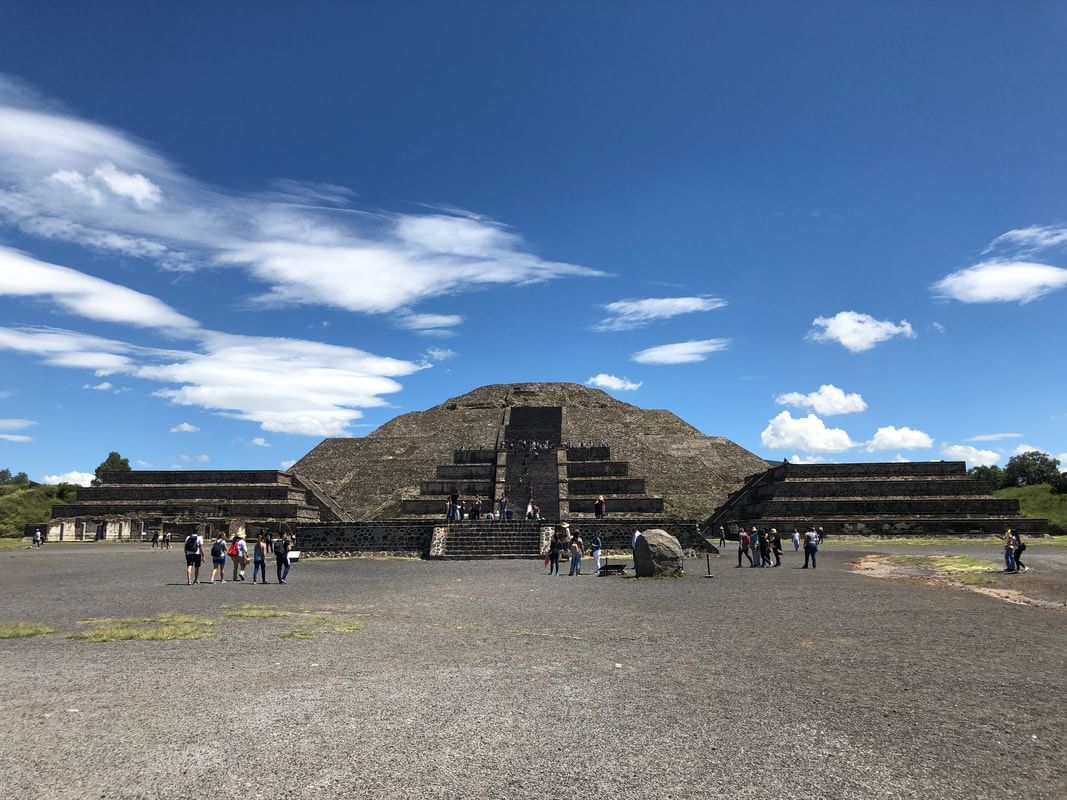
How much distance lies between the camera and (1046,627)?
10.4m

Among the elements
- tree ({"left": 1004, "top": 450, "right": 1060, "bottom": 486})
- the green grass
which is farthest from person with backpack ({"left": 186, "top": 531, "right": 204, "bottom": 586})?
tree ({"left": 1004, "top": 450, "right": 1060, "bottom": 486})

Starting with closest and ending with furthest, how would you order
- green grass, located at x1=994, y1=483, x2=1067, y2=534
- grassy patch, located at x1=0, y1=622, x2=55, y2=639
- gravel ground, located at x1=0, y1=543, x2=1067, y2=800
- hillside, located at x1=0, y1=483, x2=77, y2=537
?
1. gravel ground, located at x1=0, y1=543, x2=1067, y2=800
2. grassy patch, located at x1=0, y1=622, x2=55, y2=639
3. green grass, located at x1=994, y1=483, x2=1067, y2=534
4. hillside, located at x1=0, y1=483, x2=77, y2=537

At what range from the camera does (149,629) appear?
1018 cm

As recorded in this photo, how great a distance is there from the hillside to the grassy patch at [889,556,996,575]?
47032mm

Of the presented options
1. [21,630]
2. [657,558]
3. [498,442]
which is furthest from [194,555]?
[498,442]

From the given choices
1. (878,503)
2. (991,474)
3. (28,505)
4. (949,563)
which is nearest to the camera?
(949,563)

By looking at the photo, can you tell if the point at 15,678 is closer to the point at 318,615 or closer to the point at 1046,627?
the point at 318,615

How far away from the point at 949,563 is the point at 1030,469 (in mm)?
48705

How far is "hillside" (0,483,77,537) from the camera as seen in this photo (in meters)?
44.4

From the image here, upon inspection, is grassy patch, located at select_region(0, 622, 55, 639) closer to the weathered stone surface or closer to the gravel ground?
the gravel ground

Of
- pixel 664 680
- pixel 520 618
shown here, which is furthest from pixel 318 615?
pixel 664 680

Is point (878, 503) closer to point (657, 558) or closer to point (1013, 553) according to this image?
point (1013, 553)

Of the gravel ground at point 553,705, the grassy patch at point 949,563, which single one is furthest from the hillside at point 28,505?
the grassy patch at point 949,563

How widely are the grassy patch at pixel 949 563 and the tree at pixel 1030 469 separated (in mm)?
42853
